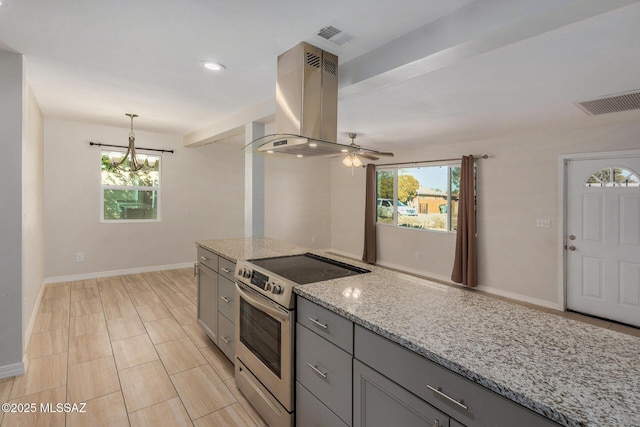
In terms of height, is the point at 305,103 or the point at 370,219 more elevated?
the point at 305,103

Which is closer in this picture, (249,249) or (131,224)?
(249,249)

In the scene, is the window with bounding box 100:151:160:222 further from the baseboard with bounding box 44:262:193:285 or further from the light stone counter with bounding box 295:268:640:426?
the light stone counter with bounding box 295:268:640:426

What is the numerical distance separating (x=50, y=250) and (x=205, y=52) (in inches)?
167

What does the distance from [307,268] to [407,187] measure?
4316 mm

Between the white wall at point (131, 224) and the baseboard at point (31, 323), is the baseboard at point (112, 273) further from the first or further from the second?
the baseboard at point (31, 323)

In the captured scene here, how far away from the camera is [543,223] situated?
412 cm

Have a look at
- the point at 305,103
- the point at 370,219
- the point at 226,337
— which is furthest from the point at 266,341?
the point at 370,219

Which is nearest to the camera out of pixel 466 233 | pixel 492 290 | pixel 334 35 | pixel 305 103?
pixel 334 35

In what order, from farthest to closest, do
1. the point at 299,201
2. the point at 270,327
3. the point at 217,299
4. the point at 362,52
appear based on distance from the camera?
the point at 299,201 → the point at 217,299 → the point at 362,52 → the point at 270,327

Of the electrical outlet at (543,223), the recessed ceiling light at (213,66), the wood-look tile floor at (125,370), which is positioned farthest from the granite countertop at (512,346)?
the electrical outlet at (543,223)

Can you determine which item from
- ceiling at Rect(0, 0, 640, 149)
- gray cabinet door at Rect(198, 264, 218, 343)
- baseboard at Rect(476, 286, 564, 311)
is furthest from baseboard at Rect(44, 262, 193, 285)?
baseboard at Rect(476, 286, 564, 311)

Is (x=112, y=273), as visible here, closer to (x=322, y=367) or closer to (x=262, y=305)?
(x=262, y=305)

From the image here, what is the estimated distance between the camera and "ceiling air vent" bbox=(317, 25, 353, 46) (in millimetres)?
1930

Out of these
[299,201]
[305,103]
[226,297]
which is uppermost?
[305,103]
